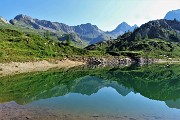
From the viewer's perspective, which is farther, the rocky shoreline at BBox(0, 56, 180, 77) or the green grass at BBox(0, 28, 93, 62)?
the green grass at BBox(0, 28, 93, 62)

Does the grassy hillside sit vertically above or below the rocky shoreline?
above

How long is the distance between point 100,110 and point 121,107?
206 inches

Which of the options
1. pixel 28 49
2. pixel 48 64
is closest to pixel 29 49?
pixel 28 49

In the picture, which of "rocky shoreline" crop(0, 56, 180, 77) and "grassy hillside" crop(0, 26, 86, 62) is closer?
"rocky shoreline" crop(0, 56, 180, 77)

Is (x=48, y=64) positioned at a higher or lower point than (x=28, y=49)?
lower

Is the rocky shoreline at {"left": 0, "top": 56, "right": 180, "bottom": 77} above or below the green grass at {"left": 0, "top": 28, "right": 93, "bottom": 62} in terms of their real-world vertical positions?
below

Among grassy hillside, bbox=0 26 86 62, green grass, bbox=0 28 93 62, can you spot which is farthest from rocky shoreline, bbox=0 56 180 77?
grassy hillside, bbox=0 26 86 62

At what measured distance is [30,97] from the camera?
53031mm

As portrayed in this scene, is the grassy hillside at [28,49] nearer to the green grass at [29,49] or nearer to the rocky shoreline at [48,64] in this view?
the green grass at [29,49]

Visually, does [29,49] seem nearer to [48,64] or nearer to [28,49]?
[28,49]

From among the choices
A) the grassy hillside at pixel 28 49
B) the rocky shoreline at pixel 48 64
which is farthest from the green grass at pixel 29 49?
the rocky shoreline at pixel 48 64

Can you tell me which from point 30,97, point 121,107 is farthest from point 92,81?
point 121,107

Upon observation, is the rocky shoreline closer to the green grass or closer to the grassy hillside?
the green grass

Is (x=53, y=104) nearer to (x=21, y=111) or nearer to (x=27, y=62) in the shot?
(x=21, y=111)
